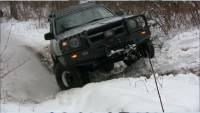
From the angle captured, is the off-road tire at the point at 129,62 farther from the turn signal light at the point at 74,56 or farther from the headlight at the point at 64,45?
the headlight at the point at 64,45

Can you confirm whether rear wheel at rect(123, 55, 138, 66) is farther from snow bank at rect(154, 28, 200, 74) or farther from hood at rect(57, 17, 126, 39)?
hood at rect(57, 17, 126, 39)

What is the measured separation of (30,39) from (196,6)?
6142mm

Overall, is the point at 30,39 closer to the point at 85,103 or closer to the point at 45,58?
the point at 45,58

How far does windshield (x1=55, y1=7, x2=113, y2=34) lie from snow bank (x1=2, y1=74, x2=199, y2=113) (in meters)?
2.28

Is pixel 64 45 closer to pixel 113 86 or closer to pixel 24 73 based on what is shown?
pixel 113 86

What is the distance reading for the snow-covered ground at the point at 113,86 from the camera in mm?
6145

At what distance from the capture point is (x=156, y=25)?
13695 millimetres

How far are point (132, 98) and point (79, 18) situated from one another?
5023mm

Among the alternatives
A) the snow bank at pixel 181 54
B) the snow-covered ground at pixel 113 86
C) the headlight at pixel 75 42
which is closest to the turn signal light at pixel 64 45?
the headlight at pixel 75 42

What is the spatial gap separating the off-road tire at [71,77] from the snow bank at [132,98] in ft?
2.40

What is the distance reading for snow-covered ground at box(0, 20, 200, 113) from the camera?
20.2 ft

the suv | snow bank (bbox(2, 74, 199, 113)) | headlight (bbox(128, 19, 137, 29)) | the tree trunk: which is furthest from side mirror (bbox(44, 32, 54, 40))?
the tree trunk

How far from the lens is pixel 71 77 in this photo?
9.75m

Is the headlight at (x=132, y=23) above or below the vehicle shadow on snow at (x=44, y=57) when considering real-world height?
above
